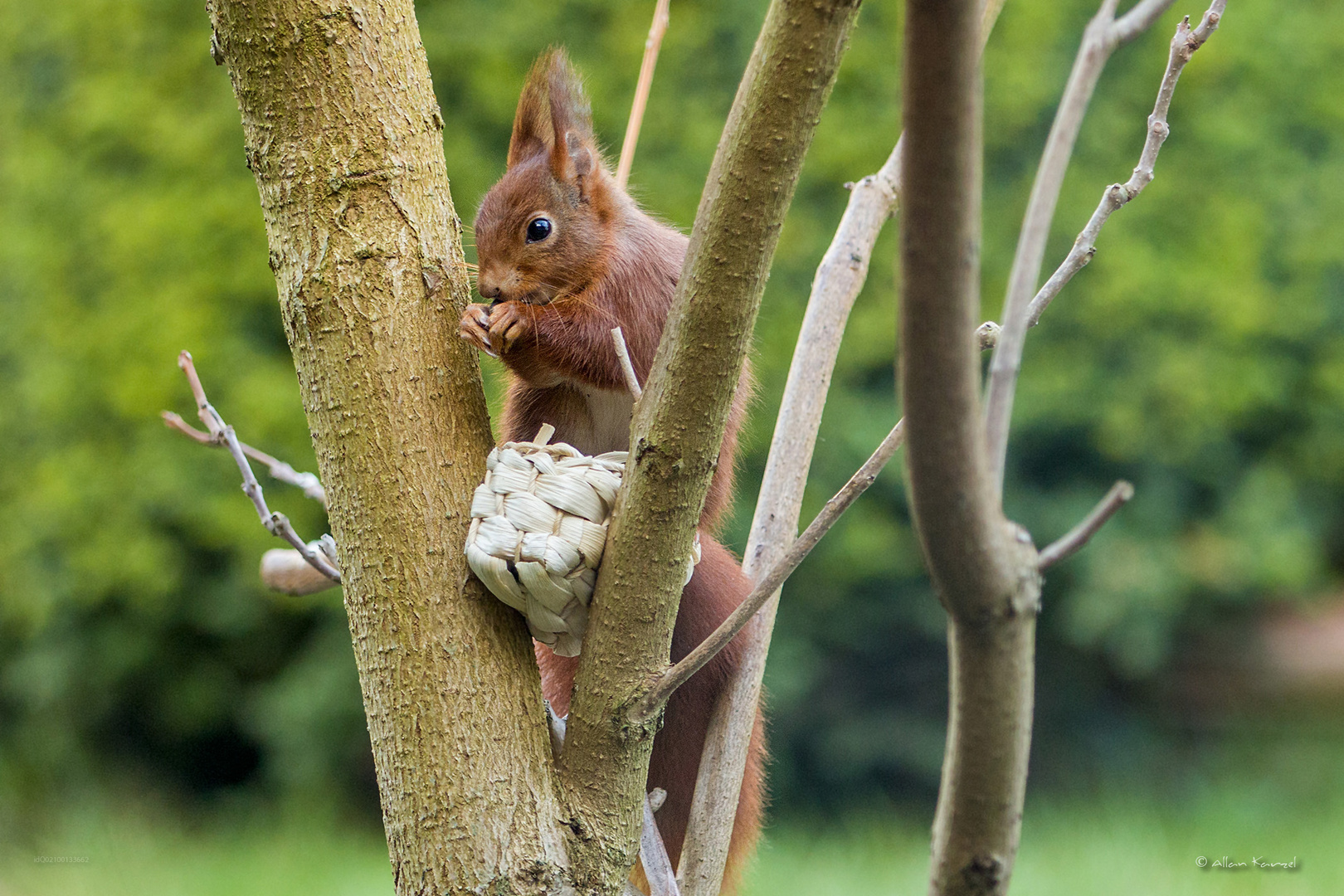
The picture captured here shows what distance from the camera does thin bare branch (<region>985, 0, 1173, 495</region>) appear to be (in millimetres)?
596

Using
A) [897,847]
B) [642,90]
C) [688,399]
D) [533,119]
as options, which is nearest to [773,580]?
[688,399]

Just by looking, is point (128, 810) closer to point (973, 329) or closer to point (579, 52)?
point (579, 52)

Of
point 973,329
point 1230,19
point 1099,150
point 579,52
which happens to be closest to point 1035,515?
point 1099,150

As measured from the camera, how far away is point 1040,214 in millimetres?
599

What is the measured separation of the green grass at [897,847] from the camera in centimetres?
338

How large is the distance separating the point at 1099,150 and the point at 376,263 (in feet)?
13.2

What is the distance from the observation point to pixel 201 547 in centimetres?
486

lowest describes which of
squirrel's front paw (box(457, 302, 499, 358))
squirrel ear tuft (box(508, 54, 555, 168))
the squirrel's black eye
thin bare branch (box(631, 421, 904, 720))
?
thin bare branch (box(631, 421, 904, 720))

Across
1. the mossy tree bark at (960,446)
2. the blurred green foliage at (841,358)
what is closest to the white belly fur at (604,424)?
the mossy tree bark at (960,446)

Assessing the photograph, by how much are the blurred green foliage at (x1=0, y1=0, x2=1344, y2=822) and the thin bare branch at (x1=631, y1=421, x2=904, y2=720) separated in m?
3.10

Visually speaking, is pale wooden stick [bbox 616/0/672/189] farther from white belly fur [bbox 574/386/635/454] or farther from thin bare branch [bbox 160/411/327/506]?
thin bare branch [bbox 160/411/327/506]

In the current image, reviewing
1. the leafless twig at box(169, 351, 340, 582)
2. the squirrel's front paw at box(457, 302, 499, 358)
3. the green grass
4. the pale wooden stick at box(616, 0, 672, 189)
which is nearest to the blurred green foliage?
the green grass

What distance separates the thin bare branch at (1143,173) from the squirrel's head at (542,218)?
73 cm

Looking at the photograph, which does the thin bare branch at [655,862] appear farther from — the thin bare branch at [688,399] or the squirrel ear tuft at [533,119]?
the squirrel ear tuft at [533,119]
